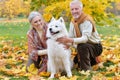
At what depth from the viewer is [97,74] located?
15.8 ft

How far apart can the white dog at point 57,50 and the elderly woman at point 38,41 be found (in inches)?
10.1

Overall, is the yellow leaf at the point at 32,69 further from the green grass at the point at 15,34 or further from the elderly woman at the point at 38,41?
the green grass at the point at 15,34

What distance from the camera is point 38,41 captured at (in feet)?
16.8

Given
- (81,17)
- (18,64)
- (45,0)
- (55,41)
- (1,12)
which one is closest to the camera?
(55,41)

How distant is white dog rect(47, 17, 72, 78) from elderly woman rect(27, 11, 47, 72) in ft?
0.84

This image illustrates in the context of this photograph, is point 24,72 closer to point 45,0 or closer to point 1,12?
point 45,0

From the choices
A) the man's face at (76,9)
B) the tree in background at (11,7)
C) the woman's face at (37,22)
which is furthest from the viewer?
the tree in background at (11,7)

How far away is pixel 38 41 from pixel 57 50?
23.4 inches

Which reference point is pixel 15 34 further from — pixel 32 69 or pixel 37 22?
pixel 37 22

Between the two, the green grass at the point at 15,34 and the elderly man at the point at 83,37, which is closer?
the elderly man at the point at 83,37

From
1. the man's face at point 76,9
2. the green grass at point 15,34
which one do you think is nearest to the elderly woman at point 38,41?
the man's face at point 76,9

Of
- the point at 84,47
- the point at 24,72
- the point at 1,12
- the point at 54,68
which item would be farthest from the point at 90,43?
the point at 1,12

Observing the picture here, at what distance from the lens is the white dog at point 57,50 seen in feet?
14.6

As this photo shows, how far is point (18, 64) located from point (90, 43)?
1.43 metres
